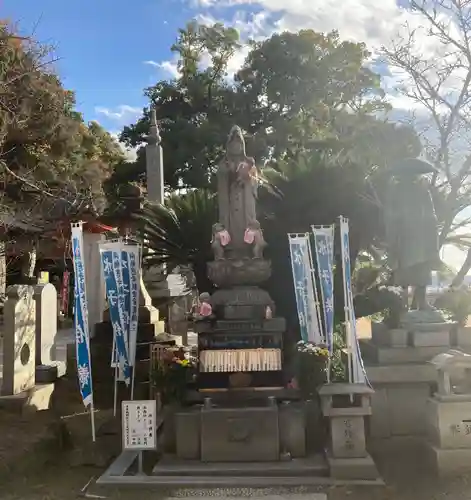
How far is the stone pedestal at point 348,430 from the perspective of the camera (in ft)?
18.8

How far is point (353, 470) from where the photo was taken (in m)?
5.72

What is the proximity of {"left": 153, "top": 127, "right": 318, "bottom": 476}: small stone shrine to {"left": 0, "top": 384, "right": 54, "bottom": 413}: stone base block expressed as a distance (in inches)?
109

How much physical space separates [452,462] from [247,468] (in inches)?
90.2

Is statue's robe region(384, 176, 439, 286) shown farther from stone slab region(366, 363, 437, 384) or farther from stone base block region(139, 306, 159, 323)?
stone base block region(139, 306, 159, 323)

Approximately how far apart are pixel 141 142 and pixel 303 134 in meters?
8.42

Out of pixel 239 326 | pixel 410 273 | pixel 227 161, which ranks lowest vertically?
pixel 239 326

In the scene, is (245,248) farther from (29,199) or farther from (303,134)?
(303,134)

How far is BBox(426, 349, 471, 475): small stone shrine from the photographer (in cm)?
587

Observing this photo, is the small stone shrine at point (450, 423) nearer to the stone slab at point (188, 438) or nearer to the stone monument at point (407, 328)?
the stone monument at point (407, 328)

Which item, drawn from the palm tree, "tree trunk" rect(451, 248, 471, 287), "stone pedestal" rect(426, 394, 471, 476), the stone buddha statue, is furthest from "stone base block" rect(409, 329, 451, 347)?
"tree trunk" rect(451, 248, 471, 287)

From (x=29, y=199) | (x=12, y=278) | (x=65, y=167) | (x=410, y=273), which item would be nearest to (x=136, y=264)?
(x=410, y=273)

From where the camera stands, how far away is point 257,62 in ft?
81.2

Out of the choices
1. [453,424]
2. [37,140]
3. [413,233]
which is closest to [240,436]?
[453,424]

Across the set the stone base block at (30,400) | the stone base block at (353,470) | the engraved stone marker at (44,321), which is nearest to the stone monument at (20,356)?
the stone base block at (30,400)
